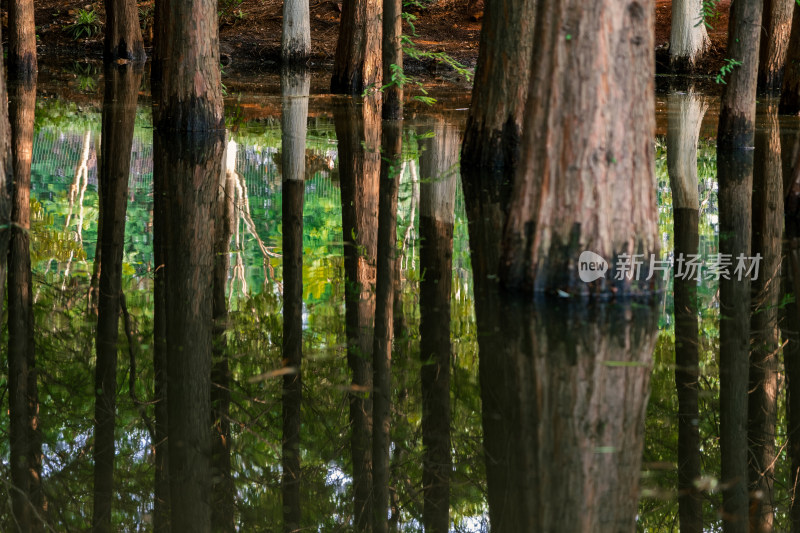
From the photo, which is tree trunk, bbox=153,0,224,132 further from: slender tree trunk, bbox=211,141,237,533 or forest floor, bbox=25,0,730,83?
forest floor, bbox=25,0,730,83

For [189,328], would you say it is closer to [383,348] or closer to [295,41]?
[383,348]

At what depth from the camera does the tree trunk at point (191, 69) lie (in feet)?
44.6

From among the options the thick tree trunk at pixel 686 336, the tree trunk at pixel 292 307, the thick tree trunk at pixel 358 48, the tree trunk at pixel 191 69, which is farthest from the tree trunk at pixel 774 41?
the tree trunk at pixel 191 69

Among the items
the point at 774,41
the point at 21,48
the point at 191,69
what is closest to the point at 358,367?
the point at 191,69

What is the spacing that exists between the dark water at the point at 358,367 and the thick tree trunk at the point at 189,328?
0.02m

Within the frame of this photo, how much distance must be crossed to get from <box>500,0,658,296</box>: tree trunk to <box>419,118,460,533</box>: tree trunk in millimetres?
881

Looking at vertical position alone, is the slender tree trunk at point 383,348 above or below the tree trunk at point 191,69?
below

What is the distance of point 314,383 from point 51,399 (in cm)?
137

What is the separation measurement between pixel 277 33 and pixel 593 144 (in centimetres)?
2596

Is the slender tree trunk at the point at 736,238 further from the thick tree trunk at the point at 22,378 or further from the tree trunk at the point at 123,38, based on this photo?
the tree trunk at the point at 123,38

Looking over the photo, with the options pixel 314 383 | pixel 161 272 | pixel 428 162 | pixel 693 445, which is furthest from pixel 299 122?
pixel 693 445

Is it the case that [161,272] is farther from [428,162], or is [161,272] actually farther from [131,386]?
[428,162]

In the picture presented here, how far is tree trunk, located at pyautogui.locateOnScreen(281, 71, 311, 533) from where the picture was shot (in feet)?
14.2

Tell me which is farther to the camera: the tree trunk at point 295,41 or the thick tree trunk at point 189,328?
the tree trunk at point 295,41
